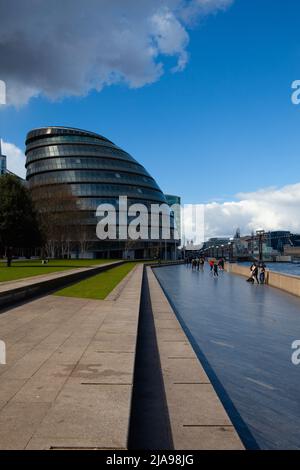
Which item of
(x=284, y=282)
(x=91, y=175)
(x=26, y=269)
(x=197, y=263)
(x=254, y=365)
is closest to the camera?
(x=254, y=365)

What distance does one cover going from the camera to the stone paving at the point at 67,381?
12.9 feet

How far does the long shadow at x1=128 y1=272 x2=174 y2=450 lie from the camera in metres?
4.52

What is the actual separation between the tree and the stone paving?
1405 inches

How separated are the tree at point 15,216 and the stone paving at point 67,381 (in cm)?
3569

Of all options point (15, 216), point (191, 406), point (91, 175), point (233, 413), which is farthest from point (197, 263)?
point (91, 175)

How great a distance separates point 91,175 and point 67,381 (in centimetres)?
10348

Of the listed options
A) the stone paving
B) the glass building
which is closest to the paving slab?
the stone paving

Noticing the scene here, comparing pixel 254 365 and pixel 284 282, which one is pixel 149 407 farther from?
pixel 284 282

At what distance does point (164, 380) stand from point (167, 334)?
3373 mm

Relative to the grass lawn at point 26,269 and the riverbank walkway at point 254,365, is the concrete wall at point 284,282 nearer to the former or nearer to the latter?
the riverbank walkway at point 254,365

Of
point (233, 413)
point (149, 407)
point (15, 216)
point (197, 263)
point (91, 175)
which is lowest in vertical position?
point (233, 413)

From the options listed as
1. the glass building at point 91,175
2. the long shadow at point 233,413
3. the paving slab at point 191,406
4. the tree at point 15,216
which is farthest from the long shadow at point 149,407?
the glass building at point 91,175

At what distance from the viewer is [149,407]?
554 cm
